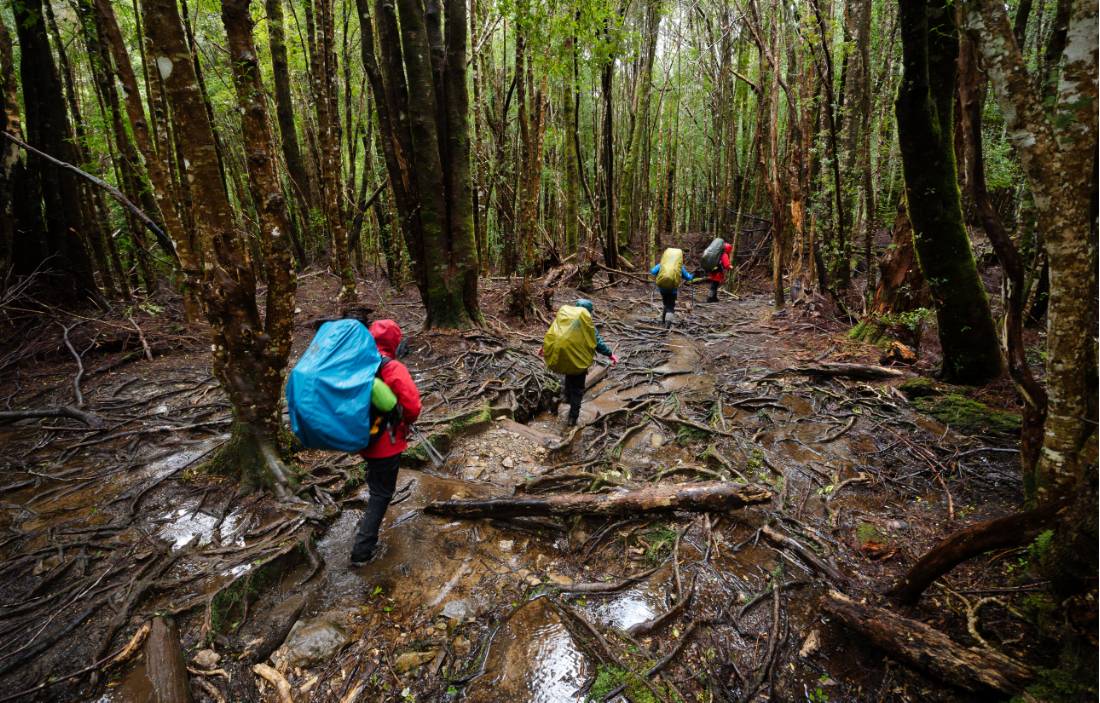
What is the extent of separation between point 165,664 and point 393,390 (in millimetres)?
1870

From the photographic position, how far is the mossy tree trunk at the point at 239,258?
3.52 m

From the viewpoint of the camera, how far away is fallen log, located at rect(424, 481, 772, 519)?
3.96 metres

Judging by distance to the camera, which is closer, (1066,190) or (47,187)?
(1066,190)

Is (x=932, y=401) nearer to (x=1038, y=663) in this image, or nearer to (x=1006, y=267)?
(x=1006, y=267)

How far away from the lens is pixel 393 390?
344 cm

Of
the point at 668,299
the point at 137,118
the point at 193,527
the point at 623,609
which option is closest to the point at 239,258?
the point at 193,527

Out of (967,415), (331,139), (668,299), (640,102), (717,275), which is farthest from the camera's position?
(640,102)

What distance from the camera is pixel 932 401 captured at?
18.9 feet

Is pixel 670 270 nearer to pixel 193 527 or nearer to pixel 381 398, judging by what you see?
pixel 381 398

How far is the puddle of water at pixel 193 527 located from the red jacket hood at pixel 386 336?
1.78 meters

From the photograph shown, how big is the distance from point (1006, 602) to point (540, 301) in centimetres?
942

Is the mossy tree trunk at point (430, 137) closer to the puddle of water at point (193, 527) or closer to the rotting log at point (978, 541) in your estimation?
the puddle of water at point (193, 527)

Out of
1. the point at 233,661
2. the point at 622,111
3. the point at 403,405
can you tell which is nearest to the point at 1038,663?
the point at 403,405

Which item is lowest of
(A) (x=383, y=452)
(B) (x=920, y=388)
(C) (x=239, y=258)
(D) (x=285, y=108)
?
(B) (x=920, y=388)
